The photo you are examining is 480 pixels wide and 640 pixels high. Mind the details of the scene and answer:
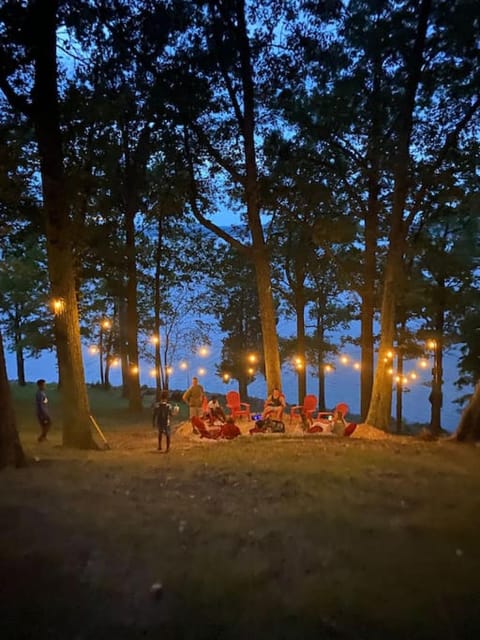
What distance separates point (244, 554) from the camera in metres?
3.78

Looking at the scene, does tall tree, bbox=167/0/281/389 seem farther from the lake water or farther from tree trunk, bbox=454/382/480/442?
the lake water

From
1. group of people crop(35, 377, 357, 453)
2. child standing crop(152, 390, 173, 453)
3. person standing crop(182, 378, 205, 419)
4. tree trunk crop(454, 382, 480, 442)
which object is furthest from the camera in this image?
person standing crop(182, 378, 205, 419)

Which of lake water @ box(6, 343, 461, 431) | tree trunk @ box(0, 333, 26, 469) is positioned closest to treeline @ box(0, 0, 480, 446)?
tree trunk @ box(0, 333, 26, 469)

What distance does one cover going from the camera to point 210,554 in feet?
12.4

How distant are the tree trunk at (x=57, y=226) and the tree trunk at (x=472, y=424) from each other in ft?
24.0

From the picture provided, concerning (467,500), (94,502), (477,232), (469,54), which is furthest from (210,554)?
(477,232)

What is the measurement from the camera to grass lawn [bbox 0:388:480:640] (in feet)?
9.50

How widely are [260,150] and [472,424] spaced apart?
1140cm

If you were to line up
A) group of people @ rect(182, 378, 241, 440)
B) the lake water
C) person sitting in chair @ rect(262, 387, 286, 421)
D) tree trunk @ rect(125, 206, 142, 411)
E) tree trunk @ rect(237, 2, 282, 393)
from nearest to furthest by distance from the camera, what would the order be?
group of people @ rect(182, 378, 241, 440), person sitting in chair @ rect(262, 387, 286, 421), tree trunk @ rect(237, 2, 282, 393), tree trunk @ rect(125, 206, 142, 411), the lake water

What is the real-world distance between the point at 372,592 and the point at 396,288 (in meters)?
11.9

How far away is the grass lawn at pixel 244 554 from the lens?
290cm

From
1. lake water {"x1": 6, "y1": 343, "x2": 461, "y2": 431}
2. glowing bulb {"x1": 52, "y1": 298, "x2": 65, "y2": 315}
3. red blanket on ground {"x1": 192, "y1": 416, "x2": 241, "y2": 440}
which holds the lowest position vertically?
lake water {"x1": 6, "y1": 343, "x2": 461, "y2": 431}

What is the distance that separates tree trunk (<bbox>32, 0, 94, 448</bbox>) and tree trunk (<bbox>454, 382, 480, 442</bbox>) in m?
7.33

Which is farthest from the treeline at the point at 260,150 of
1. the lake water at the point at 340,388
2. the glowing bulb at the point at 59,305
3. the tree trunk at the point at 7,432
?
the lake water at the point at 340,388
